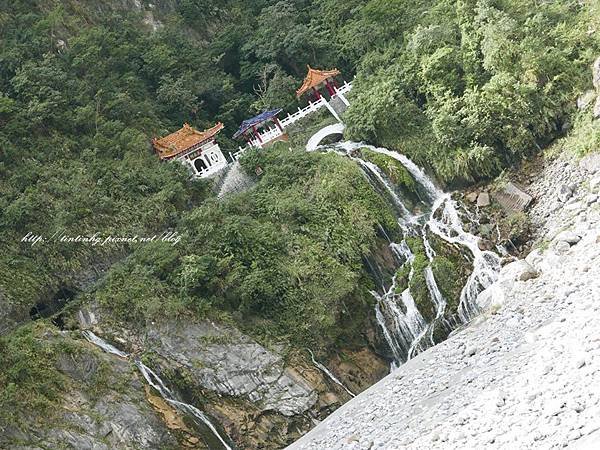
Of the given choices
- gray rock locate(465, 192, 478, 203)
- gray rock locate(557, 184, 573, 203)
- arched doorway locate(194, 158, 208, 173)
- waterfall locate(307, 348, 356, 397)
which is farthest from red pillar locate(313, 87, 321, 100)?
waterfall locate(307, 348, 356, 397)

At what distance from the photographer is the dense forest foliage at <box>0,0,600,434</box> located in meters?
20.8

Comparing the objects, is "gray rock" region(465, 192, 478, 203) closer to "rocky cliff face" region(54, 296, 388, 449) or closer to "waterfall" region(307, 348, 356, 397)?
"rocky cliff face" region(54, 296, 388, 449)

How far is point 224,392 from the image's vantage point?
734 inches

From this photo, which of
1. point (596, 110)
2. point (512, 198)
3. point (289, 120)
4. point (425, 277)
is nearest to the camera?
point (425, 277)

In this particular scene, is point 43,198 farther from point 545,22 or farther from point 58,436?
point 545,22

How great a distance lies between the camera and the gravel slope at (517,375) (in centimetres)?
1023

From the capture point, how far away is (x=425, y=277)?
21.5m

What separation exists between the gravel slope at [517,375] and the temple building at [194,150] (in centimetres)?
1506

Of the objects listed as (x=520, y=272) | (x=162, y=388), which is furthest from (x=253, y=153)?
(x=520, y=272)

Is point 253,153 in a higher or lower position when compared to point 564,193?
higher

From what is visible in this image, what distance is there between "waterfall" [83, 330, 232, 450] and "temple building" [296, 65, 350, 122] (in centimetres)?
1688

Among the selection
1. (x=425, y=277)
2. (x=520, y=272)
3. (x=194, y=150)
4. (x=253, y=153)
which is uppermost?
(x=194, y=150)

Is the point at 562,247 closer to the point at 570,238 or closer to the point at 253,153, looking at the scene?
the point at 570,238

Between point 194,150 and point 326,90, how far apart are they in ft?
26.7
